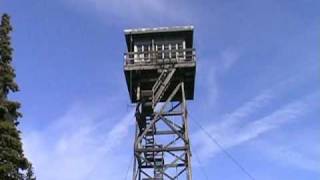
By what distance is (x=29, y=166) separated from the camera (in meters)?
26.9

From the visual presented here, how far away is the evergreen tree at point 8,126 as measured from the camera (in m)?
26.0

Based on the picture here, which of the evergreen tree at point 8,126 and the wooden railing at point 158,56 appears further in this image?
the wooden railing at point 158,56

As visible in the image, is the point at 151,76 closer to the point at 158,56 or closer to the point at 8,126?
the point at 158,56

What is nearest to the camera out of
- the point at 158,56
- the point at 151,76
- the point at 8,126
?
the point at 8,126

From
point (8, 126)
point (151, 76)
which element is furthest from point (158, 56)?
point (8, 126)

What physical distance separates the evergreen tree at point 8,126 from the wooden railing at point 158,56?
474 inches

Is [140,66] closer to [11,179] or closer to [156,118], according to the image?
[156,118]

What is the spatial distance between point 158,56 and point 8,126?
15276 mm

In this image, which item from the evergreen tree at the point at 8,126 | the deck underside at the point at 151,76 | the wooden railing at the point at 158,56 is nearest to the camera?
the evergreen tree at the point at 8,126

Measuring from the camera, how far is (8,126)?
2648cm

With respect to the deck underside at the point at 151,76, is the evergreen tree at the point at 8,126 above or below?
below

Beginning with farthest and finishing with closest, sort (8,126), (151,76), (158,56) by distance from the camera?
(151,76) < (158,56) < (8,126)

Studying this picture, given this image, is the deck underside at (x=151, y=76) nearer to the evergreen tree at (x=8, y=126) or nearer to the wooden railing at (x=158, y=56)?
the wooden railing at (x=158, y=56)

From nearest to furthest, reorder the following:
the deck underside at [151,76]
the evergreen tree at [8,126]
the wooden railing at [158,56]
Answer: the evergreen tree at [8,126] → the deck underside at [151,76] → the wooden railing at [158,56]
